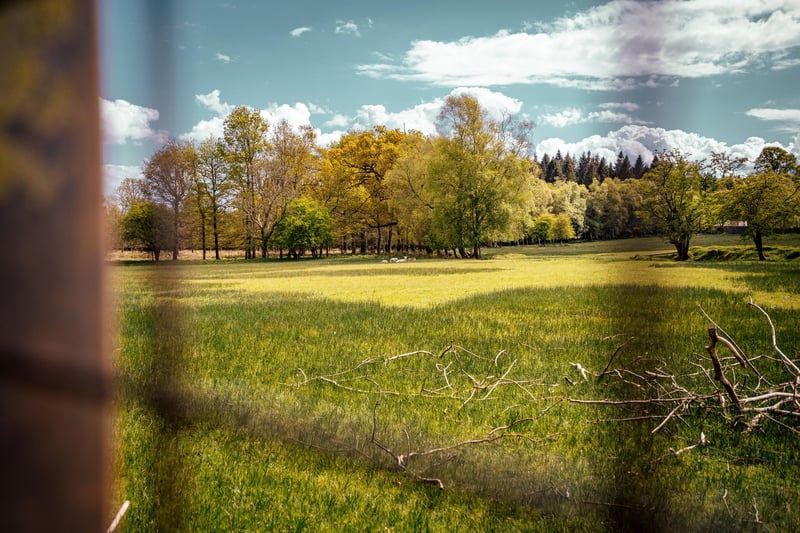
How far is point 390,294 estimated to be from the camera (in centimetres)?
770

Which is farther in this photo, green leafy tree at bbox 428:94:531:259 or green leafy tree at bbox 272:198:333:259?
green leafy tree at bbox 272:198:333:259

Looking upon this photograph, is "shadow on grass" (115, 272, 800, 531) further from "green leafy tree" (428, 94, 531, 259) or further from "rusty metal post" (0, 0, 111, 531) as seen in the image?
"green leafy tree" (428, 94, 531, 259)

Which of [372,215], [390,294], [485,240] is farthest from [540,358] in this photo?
[372,215]

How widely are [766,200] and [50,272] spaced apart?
6.16 meters

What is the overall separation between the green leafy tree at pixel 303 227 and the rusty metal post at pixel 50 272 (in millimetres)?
26818

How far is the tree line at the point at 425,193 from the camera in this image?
1.10 meters

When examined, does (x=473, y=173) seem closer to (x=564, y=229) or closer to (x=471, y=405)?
(x=564, y=229)

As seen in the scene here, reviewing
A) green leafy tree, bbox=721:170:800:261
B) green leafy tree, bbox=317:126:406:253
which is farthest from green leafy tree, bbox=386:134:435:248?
green leafy tree, bbox=721:170:800:261

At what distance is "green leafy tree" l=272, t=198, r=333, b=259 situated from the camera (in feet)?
89.1

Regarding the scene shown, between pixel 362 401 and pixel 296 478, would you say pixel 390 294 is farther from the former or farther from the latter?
pixel 296 478

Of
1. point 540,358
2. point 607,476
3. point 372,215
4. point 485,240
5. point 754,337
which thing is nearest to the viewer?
point 607,476

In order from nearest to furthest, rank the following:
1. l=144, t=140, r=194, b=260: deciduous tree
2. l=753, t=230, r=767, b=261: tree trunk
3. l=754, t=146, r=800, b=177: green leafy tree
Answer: l=144, t=140, r=194, b=260: deciduous tree
l=754, t=146, r=800, b=177: green leafy tree
l=753, t=230, r=767, b=261: tree trunk

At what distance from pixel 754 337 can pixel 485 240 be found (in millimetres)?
18946

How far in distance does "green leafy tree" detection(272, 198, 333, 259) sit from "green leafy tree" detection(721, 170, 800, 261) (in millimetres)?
23051
